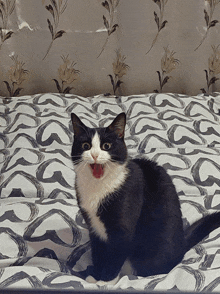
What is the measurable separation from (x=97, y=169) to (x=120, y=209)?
0.35 feet

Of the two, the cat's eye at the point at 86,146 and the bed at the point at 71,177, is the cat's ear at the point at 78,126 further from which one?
the bed at the point at 71,177

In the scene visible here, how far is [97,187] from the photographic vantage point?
2.65 feet

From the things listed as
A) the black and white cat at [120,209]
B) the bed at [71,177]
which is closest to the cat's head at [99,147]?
the black and white cat at [120,209]

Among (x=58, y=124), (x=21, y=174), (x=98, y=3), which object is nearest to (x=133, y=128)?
(x=58, y=124)

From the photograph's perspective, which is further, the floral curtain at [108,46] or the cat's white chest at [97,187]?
the floral curtain at [108,46]

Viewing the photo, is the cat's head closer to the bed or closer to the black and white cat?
the black and white cat

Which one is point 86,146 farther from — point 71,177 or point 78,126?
point 71,177

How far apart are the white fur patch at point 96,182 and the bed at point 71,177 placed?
125mm

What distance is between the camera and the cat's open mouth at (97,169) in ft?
2.59

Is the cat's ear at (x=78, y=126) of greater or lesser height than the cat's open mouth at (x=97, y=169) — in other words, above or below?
above

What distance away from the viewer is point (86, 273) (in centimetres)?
86

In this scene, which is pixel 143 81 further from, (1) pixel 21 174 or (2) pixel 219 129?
(1) pixel 21 174

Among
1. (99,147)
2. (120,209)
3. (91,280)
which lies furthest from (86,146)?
(91,280)

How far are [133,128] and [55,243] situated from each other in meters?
0.75
